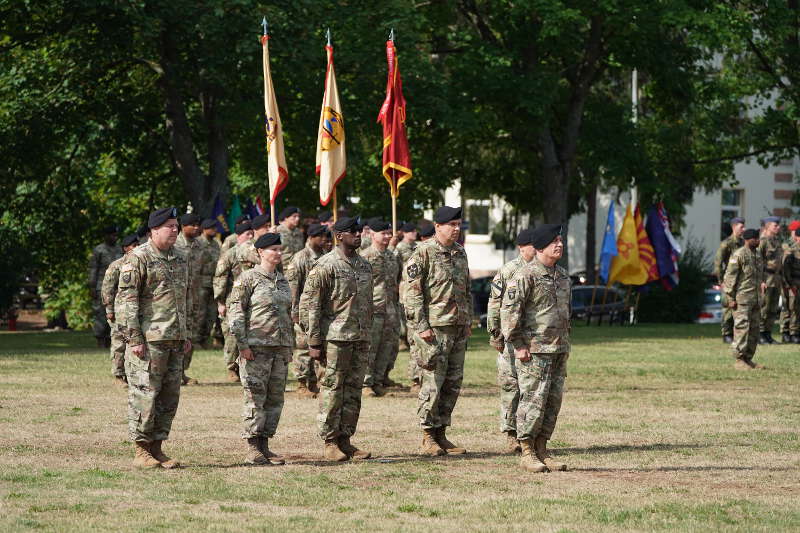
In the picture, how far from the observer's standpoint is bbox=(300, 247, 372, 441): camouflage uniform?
12.0 meters

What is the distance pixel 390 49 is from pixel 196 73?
540 inches

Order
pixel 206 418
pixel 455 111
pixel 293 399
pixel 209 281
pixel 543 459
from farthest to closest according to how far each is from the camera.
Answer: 1. pixel 455 111
2. pixel 209 281
3. pixel 293 399
4. pixel 206 418
5. pixel 543 459

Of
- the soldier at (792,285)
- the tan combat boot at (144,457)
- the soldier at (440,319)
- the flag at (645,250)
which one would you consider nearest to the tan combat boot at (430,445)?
the soldier at (440,319)

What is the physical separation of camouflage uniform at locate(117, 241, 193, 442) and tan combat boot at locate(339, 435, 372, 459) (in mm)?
1500

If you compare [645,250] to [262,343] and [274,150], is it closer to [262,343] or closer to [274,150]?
[274,150]

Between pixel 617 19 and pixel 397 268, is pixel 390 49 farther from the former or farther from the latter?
pixel 617 19

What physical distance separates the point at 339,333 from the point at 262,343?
2.16 feet

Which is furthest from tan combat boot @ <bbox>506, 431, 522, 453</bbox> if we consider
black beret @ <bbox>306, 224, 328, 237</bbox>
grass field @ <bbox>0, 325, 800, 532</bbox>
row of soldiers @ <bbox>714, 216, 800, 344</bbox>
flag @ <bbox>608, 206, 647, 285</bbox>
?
flag @ <bbox>608, 206, 647, 285</bbox>

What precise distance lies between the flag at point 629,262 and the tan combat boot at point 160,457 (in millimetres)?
26937

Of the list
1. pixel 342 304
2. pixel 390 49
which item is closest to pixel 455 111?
pixel 390 49

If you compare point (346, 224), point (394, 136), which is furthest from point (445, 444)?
point (394, 136)

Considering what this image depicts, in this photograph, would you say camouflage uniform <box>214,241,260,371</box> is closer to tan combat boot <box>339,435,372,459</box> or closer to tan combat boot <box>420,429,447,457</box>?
tan combat boot <box>420,429,447,457</box>

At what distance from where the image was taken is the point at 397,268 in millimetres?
19344

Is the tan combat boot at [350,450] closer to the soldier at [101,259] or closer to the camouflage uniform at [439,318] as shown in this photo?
the camouflage uniform at [439,318]
